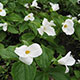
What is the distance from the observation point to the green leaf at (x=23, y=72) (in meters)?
0.95

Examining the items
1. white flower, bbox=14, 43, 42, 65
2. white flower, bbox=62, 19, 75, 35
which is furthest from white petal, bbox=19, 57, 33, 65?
white flower, bbox=62, 19, 75, 35

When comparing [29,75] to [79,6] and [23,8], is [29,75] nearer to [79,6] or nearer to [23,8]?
[23,8]

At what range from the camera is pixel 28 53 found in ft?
3.19

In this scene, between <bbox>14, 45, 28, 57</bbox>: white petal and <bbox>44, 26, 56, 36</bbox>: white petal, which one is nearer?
<bbox>14, 45, 28, 57</bbox>: white petal

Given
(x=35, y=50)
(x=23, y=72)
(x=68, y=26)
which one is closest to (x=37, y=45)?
(x=35, y=50)

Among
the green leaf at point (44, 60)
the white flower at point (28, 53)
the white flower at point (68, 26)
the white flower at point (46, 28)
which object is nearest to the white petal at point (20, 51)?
the white flower at point (28, 53)

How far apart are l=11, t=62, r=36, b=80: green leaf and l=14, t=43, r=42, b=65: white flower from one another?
0.05 m

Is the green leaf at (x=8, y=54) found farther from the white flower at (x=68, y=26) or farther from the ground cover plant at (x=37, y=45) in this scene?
the white flower at (x=68, y=26)

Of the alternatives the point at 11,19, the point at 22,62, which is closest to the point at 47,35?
the point at 11,19

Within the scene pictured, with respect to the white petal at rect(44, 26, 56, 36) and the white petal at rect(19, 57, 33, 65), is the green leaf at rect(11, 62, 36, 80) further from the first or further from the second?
the white petal at rect(44, 26, 56, 36)

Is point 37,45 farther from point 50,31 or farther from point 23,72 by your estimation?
point 50,31

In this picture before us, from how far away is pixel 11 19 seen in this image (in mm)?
1762

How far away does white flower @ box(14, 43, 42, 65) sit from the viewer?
927 millimetres

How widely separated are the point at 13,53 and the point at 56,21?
2.50 ft
